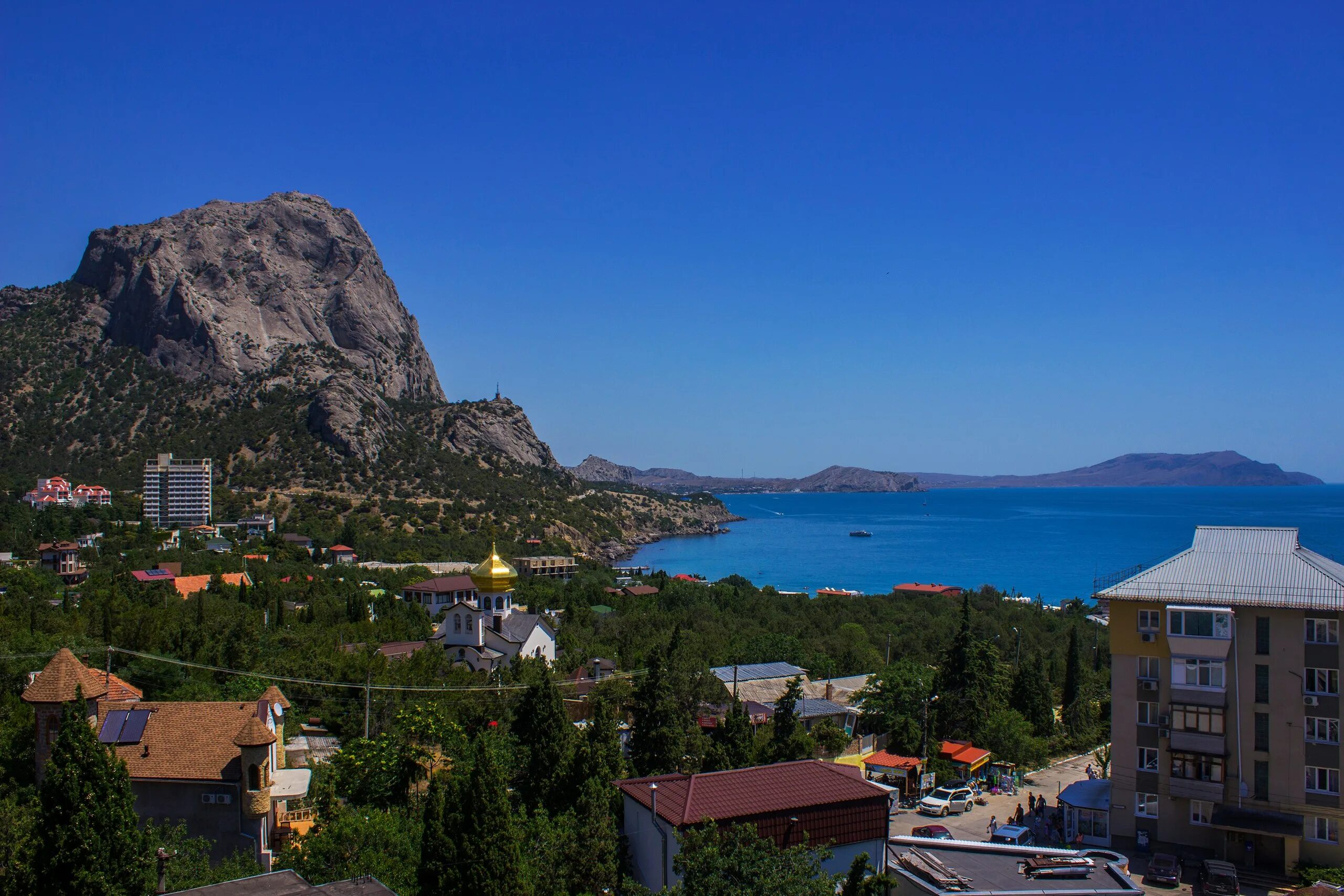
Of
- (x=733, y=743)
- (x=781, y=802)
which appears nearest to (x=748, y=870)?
(x=781, y=802)

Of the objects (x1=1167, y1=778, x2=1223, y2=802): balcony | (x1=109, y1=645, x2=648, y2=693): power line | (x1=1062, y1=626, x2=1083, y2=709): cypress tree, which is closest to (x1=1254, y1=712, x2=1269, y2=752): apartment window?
(x1=1167, y1=778, x2=1223, y2=802): balcony

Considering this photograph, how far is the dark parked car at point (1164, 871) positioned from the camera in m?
20.4

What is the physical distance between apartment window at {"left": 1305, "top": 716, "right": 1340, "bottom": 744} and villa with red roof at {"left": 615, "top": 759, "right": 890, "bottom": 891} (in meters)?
11.2

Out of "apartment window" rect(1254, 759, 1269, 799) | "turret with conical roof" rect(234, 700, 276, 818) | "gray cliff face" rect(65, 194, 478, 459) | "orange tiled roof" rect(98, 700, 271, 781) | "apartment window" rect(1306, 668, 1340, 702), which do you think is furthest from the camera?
"gray cliff face" rect(65, 194, 478, 459)

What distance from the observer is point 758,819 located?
58.6 feet

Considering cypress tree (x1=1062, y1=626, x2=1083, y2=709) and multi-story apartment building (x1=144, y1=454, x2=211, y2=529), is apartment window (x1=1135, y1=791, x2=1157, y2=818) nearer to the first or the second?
cypress tree (x1=1062, y1=626, x2=1083, y2=709)

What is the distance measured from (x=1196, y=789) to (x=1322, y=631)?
15.7 ft

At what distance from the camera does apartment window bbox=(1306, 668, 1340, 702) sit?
73.2 ft

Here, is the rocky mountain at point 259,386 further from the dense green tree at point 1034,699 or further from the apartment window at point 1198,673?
the apartment window at point 1198,673

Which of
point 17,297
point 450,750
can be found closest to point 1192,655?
point 450,750

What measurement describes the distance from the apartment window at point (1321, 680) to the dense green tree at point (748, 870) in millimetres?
15233

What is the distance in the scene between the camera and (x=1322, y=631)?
74.0ft

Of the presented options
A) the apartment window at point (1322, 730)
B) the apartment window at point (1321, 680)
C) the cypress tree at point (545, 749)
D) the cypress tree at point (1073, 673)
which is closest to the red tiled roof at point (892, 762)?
the cypress tree at point (545, 749)

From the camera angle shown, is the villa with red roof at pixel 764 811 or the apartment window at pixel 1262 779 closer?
the villa with red roof at pixel 764 811
